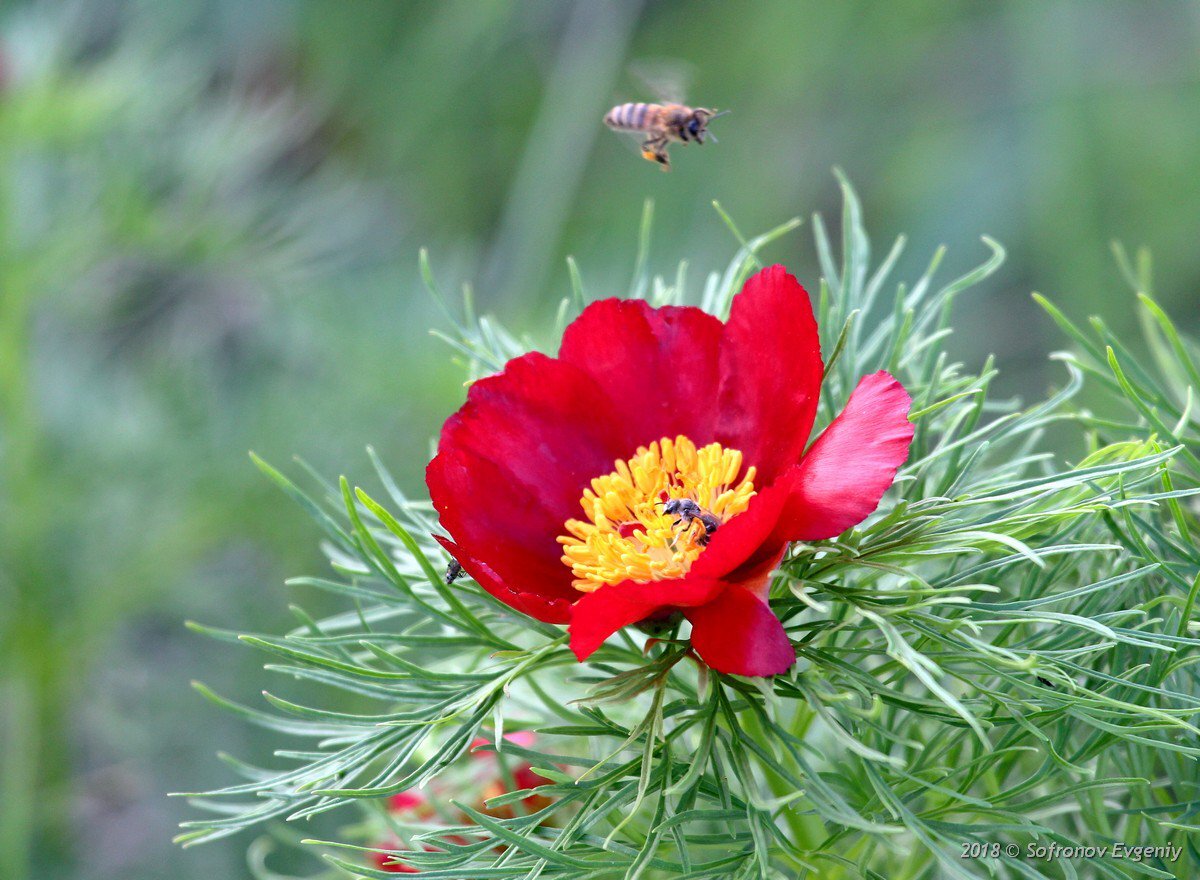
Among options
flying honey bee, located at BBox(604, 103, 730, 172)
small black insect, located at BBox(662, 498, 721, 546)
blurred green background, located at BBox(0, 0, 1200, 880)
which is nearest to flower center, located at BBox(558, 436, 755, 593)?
small black insect, located at BBox(662, 498, 721, 546)

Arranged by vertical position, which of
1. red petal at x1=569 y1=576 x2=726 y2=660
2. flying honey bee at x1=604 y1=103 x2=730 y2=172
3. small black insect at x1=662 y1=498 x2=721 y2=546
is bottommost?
red petal at x1=569 y1=576 x2=726 y2=660

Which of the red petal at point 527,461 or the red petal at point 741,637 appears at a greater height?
the red petal at point 527,461

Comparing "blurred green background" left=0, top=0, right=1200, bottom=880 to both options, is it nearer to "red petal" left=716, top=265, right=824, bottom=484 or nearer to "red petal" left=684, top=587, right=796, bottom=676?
"red petal" left=716, top=265, right=824, bottom=484

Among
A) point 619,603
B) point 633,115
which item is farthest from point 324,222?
point 619,603

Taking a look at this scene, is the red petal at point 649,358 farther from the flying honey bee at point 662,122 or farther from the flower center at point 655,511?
the flying honey bee at point 662,122

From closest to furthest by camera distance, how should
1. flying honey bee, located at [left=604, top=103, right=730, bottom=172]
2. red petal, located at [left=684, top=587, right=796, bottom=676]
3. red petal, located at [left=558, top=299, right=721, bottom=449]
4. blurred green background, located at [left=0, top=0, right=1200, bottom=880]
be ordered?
red petal, located at [left=684, top=587, right=796, bottom=676]
red petal, located at [left=558, top=299, right=721, bottom=449]
flying honey bee, located at [left=604, top=103, right=730, bottom=172]
blurred green background, located at [left=0, top=0, right=1200, bottom=880]

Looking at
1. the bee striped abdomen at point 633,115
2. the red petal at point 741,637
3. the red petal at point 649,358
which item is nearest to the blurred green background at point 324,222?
the bee striped abdomen at point 633,115
